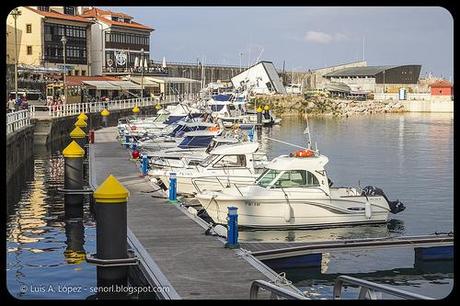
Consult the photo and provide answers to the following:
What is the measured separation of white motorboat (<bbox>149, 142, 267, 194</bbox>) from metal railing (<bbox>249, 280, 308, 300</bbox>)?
1555cm

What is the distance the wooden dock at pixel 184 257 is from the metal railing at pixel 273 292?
73 cm

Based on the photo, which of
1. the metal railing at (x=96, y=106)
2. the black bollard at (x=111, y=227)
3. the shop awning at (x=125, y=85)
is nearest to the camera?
the black bollard at (x=111, y=227)

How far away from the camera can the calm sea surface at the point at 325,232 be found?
59.7 ft

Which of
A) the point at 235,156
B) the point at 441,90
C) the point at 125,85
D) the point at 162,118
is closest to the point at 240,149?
the point at 235,156

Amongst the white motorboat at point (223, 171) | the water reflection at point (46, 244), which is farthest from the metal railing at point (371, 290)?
the white motorboat at point (223, 171)

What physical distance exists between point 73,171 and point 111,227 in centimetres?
1167

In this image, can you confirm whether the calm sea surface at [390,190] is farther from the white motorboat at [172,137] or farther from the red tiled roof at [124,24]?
the red tiled roof at [124,24]

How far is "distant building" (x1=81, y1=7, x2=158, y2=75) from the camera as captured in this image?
102062 millimetres

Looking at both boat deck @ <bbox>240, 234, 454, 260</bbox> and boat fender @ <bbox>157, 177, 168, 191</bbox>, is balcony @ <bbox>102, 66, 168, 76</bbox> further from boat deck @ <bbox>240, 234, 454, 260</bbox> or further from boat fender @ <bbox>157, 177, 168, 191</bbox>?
boat deck @ <bbox>240, 234, 454, 260</bbox>

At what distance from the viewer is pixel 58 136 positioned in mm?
58000

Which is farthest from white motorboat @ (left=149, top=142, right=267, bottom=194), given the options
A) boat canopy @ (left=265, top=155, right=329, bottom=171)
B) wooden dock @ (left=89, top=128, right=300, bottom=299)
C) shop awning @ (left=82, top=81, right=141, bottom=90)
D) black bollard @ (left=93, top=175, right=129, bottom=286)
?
shop awning @ (left=82, top=81, right=141, bottom=90)

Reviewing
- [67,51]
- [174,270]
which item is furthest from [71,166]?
[67,51]
